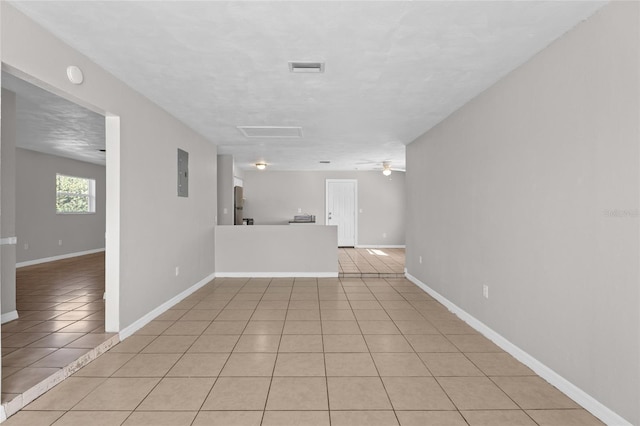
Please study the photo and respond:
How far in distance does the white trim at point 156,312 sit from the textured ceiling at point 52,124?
2519 mm

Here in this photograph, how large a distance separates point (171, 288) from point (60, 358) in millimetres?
1621

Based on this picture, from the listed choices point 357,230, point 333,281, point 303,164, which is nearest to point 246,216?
point 303,164

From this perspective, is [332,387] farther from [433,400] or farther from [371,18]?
[371,18]

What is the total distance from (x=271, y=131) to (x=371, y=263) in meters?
3.69

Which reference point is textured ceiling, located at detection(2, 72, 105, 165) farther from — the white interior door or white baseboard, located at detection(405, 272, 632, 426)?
the white interior door

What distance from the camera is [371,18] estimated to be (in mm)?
2020

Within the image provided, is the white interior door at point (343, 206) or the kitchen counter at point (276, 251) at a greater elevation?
the white interior door at point (343, 206)

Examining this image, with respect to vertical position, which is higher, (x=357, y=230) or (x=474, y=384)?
(x=357, y=230)

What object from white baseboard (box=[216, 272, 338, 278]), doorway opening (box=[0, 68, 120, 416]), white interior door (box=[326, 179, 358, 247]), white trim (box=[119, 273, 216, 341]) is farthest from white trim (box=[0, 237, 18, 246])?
white interior door (box=[326, 179, 358, 247])

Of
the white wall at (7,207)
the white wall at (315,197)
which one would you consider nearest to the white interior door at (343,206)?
the white wall at (315,197)

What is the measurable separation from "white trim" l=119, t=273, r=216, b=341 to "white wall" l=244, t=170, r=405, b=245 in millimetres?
4630

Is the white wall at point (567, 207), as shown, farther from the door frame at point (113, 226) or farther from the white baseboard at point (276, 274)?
the door frame at point (113, 226)

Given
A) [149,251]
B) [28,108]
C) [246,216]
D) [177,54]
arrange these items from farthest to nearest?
[246,216]
[28,108]
[149,251]
[177,54]

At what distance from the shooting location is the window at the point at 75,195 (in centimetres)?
751
